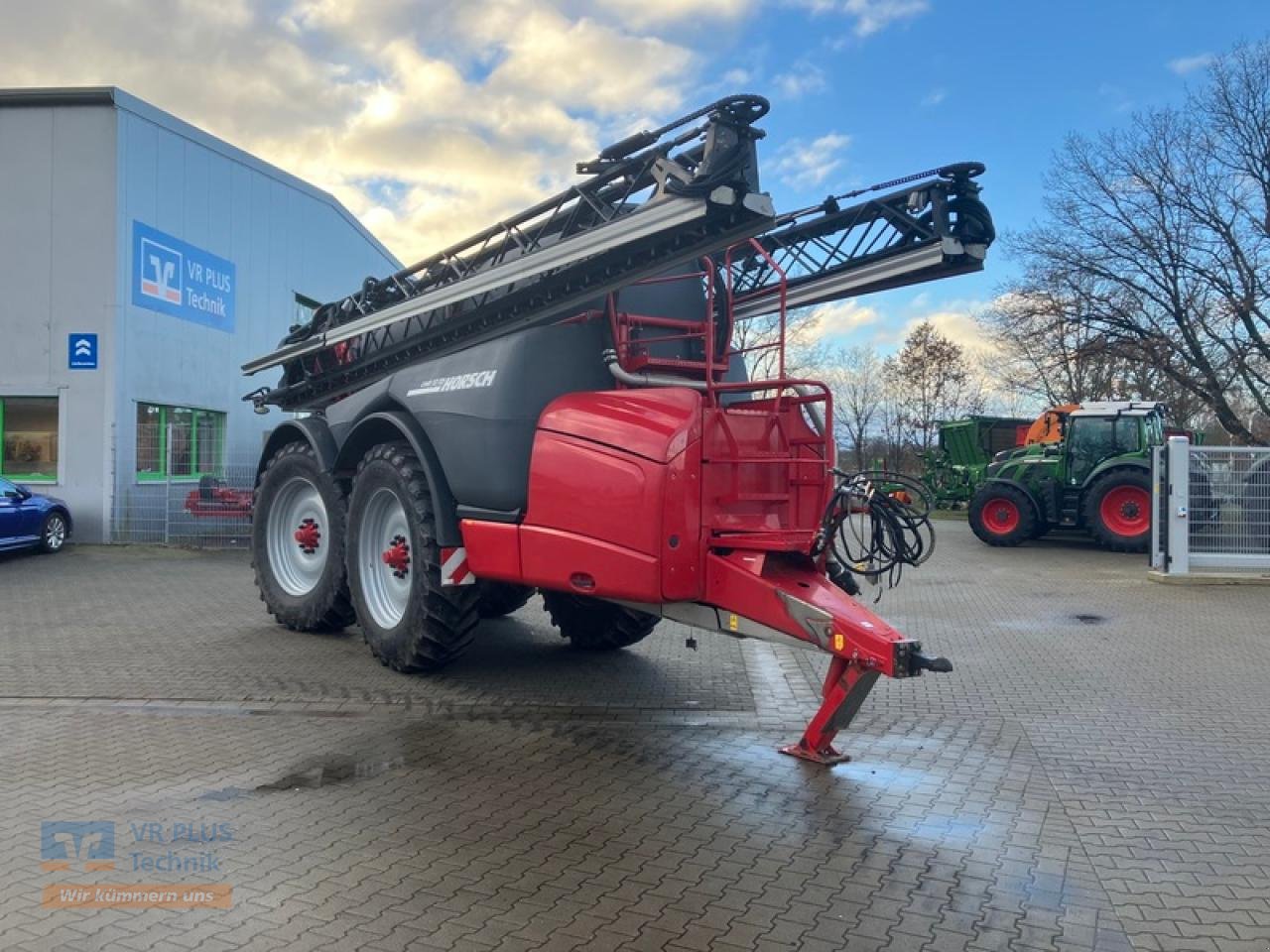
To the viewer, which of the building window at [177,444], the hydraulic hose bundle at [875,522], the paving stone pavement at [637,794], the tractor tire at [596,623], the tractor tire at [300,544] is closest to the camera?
the paving stone pavement at [637,794]

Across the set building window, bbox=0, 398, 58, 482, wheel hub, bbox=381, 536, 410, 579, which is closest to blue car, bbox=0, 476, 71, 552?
building window, bbox=0, 398, 58, 482

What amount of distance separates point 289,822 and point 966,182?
5.33 metres

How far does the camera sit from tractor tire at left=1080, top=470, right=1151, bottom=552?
55.7ft

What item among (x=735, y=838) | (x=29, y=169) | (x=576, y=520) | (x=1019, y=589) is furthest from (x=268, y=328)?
(x=735, y=838)

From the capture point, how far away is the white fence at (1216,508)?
13.8 metres

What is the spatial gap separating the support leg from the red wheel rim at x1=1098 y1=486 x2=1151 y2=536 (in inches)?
522

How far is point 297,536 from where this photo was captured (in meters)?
9.23

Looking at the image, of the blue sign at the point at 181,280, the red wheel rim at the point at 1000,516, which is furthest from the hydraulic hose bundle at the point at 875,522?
the blue sign at the point at 181,280

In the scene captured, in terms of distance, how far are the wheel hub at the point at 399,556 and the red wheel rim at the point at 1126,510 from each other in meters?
13.5

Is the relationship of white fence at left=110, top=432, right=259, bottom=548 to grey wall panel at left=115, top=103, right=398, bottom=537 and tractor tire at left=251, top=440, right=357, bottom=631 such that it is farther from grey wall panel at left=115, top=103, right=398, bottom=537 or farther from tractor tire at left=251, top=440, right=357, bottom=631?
tractor tire at left=251, top=440, right=357, bottom=631

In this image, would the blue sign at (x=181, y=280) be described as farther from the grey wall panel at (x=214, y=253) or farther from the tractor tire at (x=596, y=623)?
the tractor tire at (x=596, y=623)

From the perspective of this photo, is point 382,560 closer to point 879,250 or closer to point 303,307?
point 879,250

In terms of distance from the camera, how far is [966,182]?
21.1 ft

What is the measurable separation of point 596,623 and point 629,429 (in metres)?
3.26
